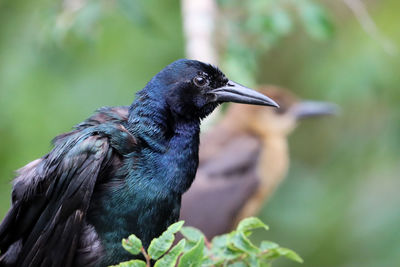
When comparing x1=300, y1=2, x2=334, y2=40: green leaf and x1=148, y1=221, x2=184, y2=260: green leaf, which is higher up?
x1=300, y1=2, x2=334, y2=40: green leaf

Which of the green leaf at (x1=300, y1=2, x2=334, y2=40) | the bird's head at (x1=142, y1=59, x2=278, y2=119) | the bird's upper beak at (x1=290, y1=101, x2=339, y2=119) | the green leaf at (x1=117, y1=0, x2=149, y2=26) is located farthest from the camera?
the bird's upper beak at (x1=290, y1=101, x2=339, y2=119)

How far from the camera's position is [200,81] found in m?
3.37

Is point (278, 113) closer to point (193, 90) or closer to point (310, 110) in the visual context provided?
point (310, 110)

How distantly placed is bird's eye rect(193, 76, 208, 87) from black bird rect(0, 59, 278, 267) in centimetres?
17

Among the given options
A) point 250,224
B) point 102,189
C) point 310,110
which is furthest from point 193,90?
point 310,110

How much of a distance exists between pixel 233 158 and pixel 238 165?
0.21 ft

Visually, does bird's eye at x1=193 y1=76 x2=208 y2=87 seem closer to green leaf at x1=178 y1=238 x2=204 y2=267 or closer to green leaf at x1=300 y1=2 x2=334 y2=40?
green leaf at x1=178 y1=238 x2=204 y2=267

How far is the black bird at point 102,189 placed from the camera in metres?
3.04

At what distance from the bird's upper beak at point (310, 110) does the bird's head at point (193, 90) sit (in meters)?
3.15

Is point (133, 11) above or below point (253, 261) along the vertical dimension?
above

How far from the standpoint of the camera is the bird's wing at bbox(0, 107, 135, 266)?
3.02 metres

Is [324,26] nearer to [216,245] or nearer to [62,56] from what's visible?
[216,245]

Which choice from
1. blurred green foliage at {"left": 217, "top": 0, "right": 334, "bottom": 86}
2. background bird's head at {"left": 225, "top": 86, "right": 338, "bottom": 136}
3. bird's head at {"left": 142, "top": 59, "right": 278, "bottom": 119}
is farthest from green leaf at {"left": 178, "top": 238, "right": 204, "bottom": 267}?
background bird's head at {"left": 225, "top": 86, "right": 338, "bottom": 136}

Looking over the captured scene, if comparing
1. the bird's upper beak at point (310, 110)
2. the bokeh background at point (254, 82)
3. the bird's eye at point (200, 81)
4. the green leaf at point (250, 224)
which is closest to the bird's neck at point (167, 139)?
the bird's eye at point (200, 81)
